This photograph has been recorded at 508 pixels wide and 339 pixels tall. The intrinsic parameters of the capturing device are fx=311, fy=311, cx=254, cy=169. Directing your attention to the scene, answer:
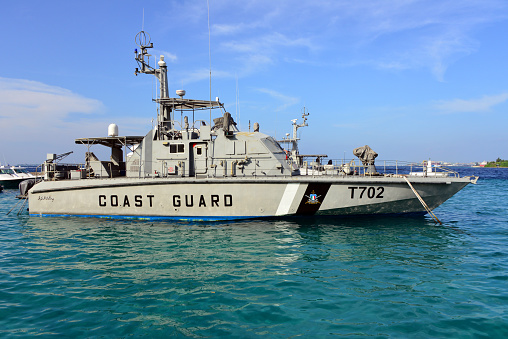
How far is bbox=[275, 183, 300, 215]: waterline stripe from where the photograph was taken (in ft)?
42.7

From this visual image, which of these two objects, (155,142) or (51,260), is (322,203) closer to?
(155,142)

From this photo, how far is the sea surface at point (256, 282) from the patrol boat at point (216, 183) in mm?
1426

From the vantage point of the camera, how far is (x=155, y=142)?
15.0m

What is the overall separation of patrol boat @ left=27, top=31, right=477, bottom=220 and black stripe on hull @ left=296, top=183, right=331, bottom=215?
0.04m

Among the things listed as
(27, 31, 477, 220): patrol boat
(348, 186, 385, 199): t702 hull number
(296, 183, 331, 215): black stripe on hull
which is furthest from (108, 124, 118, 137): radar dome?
(348, 186, 385, 199): t702 hull number

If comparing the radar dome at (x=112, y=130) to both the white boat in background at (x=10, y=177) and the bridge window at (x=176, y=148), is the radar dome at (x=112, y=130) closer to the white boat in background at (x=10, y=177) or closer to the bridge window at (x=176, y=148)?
the bridge window at (x=176, y=148)

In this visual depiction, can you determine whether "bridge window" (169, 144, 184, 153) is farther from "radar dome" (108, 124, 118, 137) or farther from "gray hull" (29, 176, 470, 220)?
"radar dome" (108, 124, 118, 137)

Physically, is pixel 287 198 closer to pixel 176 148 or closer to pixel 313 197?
pixel 313 197

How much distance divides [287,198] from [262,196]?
1057 mm

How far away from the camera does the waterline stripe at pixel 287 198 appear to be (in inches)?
512

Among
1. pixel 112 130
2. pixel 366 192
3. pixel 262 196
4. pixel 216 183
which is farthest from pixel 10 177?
pixel 366 192

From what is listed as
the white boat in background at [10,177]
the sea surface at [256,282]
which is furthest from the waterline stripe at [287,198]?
the white boat in background at [10,177]

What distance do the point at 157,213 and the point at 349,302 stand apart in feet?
33.1

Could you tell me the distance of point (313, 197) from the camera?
1303 centimetres
